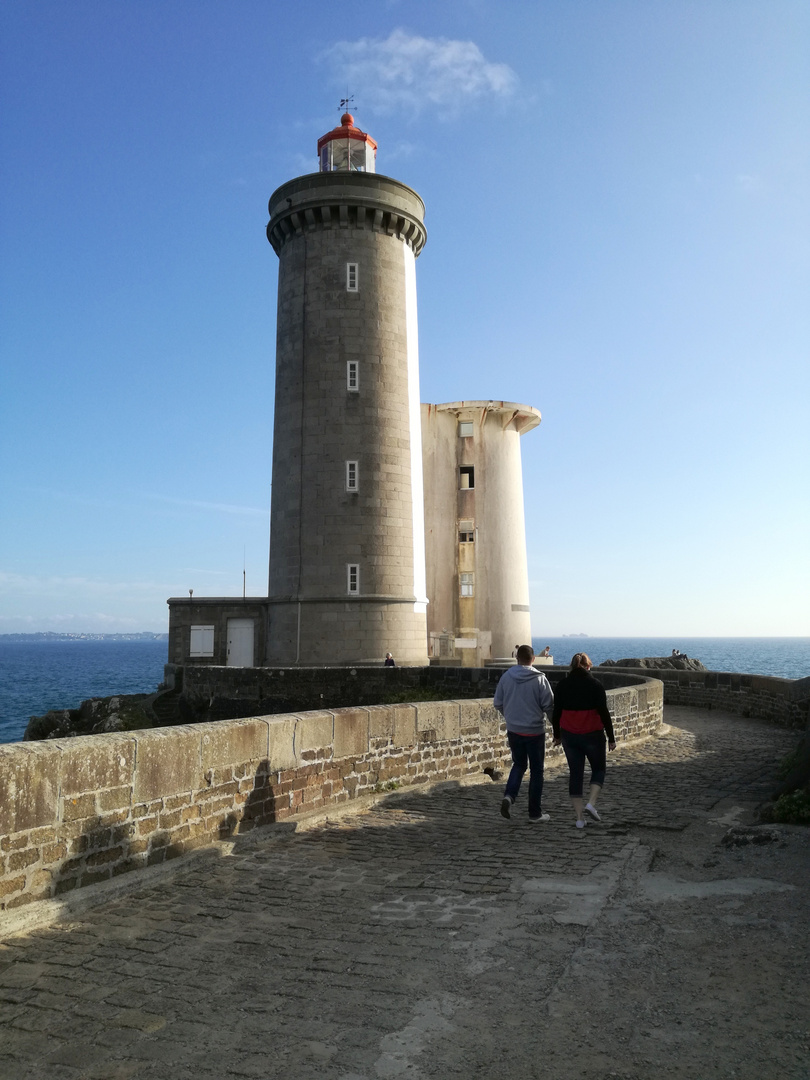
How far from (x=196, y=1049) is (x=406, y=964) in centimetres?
116

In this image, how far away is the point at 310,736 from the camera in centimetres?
768

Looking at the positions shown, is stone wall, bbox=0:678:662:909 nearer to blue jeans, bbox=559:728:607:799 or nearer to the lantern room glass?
blue jeans, bbox=559:728:607:799

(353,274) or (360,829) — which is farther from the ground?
(353,274)

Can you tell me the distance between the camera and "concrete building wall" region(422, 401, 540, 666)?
31000 millimetres

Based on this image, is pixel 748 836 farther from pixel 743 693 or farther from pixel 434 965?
pixel 743 693

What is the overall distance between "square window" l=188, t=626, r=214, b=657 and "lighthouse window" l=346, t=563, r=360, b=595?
4.71 m

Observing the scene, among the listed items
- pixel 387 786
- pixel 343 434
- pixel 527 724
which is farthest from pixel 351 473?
pixel 527 724

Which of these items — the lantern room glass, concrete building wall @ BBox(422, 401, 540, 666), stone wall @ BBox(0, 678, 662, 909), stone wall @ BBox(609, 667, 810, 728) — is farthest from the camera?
concrete building wall @ BBox(422, 401, 540, 666)

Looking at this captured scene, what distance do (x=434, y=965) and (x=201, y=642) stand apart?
20.9m

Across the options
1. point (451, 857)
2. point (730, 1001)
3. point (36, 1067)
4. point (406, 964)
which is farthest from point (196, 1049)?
point (451, 857)

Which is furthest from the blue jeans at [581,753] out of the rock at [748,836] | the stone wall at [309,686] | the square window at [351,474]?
the square window at [351,474]

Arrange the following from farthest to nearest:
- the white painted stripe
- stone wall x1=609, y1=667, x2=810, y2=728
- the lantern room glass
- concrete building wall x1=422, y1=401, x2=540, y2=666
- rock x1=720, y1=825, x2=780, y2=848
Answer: concrete building wall x1=422, y1=401, x2=540, y2=666, the lantern room glass, the white painted stripe, stone wall x1=609, y1=667, x2=810, y2=728, rock x1=720, y1=825, x2=780, y2=848

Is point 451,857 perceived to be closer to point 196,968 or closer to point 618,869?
point 618,869

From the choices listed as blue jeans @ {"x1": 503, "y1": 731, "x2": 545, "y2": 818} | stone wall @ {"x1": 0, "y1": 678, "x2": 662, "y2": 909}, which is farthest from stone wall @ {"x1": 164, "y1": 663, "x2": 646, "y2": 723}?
blue jeans @ {"x1": 503, "y1": 731, "x2": 545, "y2": 818}
